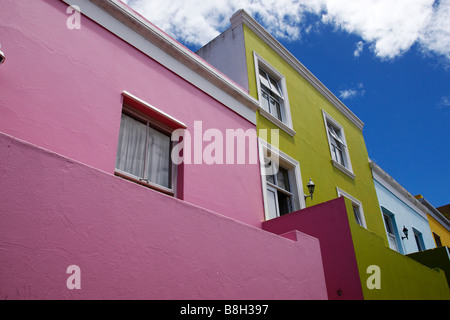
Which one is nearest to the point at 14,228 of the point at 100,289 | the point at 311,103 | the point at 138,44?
the point at 100,289

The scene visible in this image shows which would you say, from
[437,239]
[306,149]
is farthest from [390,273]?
[437,239]

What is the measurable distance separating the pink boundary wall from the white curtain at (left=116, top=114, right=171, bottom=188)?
6.14 ft

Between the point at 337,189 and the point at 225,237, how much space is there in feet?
22.0

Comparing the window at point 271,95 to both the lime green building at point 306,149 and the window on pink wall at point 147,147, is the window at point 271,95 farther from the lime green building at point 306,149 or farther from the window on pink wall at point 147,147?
the window on pink wall at point 147,147

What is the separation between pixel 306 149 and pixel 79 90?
20.4 feet

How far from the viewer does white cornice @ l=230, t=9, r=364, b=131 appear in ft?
32.0

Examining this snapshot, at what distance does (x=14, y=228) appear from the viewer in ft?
8.24

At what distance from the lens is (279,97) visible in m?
9.80

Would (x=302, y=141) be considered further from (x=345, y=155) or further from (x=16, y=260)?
(x=16, y=260)

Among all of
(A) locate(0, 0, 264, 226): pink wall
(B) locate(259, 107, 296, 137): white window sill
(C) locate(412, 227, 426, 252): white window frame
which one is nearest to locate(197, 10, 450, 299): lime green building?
(B) locate(259, 107, 296, 137): white window sill

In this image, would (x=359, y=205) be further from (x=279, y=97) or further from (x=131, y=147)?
(x=131, y=147)

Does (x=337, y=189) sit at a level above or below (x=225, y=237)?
above

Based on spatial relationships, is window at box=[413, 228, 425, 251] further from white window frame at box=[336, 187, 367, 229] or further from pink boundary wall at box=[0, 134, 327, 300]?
pink boundary wall at box=[0, 134, 327, 300]

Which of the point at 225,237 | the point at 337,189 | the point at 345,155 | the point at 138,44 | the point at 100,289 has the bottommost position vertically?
the point at 100,289
